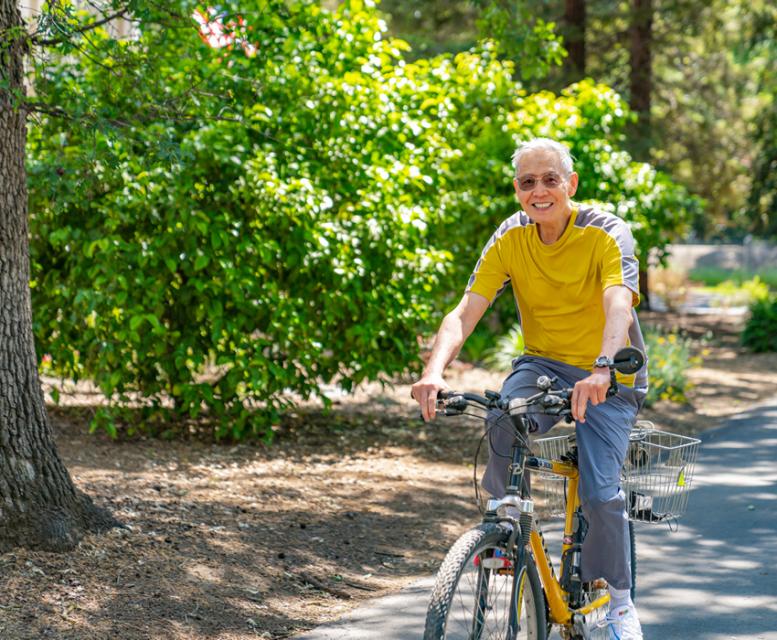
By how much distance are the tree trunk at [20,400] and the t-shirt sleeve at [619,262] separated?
292 cm

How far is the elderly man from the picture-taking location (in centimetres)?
400

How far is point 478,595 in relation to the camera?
3574 mm

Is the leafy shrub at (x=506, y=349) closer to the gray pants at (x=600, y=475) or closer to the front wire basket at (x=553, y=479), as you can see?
the front wire basket at (x=553, y=479)

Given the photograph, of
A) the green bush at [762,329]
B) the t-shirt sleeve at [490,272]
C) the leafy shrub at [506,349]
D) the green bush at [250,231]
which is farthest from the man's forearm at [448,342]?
the green bush at [762,329]

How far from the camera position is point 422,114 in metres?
9.82

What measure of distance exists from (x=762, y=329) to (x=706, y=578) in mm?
13148

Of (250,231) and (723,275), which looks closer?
(250,231)

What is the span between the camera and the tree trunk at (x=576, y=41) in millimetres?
19723

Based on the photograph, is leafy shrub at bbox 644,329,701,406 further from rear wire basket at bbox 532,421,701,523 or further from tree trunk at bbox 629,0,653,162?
tree trunk at bbox 629,0,653,162

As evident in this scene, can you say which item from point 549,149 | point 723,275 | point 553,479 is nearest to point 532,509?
point 553,479

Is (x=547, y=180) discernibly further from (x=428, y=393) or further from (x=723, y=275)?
(x=723, y=275)

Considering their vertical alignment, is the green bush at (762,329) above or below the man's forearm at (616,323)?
above

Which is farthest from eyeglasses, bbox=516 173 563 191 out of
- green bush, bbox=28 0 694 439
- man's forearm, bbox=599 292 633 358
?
green bush, bbox=28 0 694 439

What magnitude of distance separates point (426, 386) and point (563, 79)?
16.8 meters
